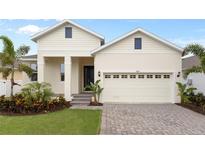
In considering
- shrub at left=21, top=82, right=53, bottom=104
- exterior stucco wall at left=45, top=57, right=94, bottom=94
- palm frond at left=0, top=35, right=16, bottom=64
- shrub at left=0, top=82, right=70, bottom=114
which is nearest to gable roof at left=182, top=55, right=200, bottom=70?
exterior stucco wall at left=45, top=57, right=94, bottom=94

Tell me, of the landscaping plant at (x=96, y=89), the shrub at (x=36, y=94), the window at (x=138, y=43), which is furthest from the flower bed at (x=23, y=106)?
the window at (x=138, y=43)

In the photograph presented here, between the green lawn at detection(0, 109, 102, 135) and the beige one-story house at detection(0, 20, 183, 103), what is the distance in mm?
6442

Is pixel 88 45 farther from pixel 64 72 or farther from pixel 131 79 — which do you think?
pixel 131 79

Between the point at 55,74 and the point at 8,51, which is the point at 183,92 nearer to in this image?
the point at 55,74

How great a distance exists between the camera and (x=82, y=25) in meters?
19.1

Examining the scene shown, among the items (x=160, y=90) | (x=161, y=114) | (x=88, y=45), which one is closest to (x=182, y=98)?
(x=160, y=90)

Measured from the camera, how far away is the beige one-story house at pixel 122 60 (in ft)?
61.4

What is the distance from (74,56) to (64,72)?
1.55 m

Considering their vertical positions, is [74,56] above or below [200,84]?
above

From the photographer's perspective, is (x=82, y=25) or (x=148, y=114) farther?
(x=82, y=25)

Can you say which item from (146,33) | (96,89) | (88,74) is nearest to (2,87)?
(88,74)

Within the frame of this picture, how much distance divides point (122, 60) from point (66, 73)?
427 cm

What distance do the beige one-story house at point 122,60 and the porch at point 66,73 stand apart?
74mm

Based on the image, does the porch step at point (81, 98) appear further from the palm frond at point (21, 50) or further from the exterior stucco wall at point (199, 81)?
the exterior stucco wall at point (199, 81)
